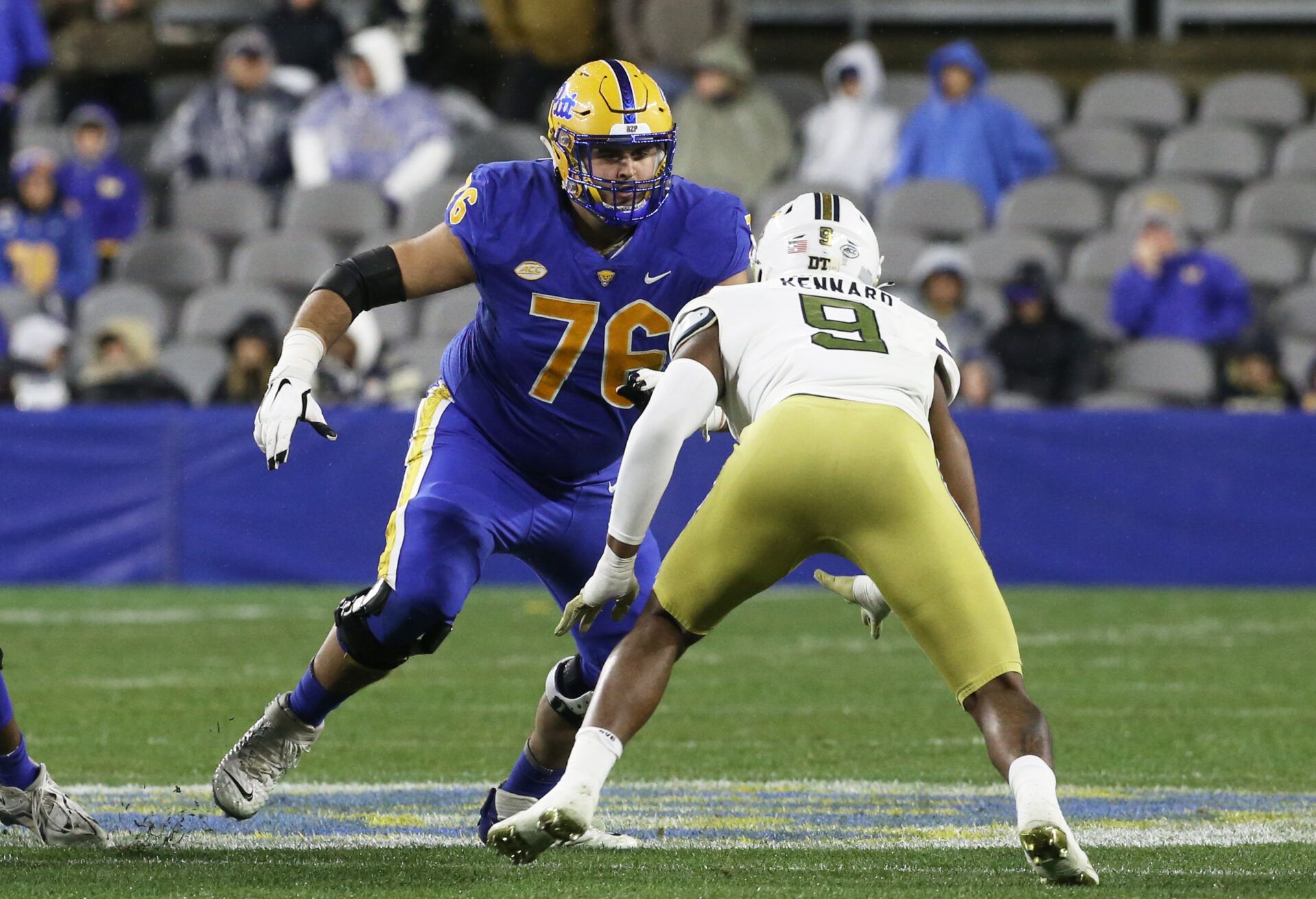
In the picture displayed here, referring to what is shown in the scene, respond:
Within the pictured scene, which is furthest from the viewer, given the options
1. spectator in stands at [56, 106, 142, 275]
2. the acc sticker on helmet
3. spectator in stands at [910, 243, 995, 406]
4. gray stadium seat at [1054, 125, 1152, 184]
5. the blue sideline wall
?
spectator in stands at [56, 106, 142, 275]

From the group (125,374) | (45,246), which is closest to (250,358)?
(125,374)

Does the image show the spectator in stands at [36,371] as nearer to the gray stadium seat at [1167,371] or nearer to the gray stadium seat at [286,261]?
the gray stadium seat at [286,261]

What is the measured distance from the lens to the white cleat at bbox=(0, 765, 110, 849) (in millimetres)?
4453

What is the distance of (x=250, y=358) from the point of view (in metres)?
11.5

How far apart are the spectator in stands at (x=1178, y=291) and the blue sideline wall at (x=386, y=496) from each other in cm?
117

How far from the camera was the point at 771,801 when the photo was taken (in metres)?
5.21

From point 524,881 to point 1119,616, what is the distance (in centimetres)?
634

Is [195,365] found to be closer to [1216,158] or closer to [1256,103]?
[1216,158]

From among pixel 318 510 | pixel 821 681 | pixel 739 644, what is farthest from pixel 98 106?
pixel 821 681

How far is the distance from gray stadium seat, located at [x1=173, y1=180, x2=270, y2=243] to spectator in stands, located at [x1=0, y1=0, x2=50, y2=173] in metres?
1.29

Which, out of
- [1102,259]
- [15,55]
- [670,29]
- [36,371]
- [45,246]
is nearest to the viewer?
[36,371]

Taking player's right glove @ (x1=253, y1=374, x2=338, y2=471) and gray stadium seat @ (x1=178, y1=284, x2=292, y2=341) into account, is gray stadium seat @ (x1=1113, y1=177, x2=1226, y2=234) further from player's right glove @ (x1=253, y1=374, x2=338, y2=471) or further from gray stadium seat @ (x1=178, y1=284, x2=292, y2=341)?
player's right glove @ (x1=253, y1=374, x2=338, y2=471)

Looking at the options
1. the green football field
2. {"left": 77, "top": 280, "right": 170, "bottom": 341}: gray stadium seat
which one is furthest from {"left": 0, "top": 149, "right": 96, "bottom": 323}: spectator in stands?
the green football field

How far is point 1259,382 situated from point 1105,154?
2654mm
